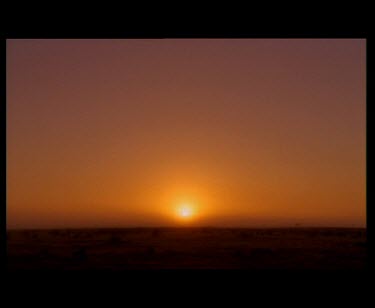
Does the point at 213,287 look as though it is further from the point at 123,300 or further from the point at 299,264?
the point at 299,264

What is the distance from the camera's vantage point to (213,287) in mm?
3414

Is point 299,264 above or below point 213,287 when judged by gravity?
below

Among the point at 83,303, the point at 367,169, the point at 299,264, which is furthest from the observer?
the point at 299,264

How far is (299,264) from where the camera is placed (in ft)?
35.5

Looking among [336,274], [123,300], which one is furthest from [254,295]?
[123,300]

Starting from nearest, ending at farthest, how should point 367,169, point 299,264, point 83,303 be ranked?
point 367,169, point 83,303, point 299,264

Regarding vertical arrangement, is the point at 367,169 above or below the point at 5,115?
below
